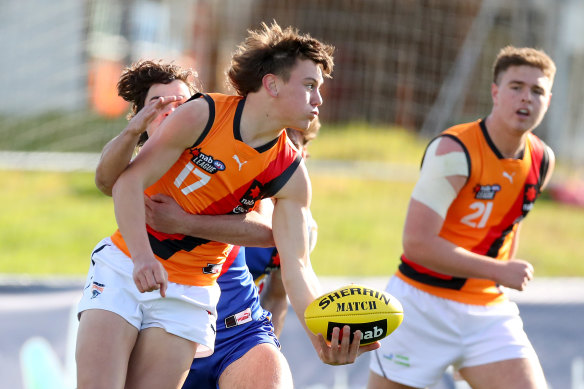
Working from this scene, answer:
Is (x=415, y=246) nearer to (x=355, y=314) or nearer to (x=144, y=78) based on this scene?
(x=355, y=314)

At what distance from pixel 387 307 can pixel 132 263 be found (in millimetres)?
1106

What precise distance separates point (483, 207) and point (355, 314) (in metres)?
1.49

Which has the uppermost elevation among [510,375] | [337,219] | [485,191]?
[485,191]

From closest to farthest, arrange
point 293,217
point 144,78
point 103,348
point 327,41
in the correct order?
1. point 103,348
2. point 293,217
3. point 144,78
4. point 327,41

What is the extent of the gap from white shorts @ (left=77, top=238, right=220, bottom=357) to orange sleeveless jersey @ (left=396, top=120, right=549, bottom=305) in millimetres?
1587

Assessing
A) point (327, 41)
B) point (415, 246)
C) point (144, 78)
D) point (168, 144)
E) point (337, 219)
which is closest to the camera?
point (168, 144)

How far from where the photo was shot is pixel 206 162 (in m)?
3.55

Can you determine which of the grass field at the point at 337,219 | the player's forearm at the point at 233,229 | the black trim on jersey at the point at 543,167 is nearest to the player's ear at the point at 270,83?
the player's forearm at the point at 233,229

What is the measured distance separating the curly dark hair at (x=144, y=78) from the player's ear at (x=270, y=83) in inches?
25.4

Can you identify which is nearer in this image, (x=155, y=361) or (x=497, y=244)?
(x=155, y=361)

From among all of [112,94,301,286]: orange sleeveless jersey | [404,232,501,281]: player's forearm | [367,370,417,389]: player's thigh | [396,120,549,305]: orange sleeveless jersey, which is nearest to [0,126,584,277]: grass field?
[367,370,417,389]: player's thigh

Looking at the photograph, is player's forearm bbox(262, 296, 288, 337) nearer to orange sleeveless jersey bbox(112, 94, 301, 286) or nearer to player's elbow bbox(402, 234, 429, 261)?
player's elbow bbox(402, 234, 429, 261)

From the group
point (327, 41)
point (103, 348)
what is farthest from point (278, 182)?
point (327, 41)

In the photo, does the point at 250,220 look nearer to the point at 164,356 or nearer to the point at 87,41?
the point at 164,356
